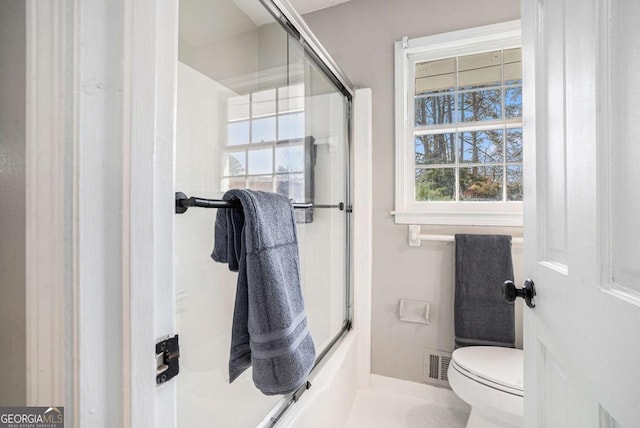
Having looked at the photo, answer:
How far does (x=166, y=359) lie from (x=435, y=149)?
170 centimetres

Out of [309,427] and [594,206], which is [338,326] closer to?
[309,427]

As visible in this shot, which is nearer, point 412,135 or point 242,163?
point 242,163

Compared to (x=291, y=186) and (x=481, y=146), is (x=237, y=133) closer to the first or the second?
(x=291, y=186)

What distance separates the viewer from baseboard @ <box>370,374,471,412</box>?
5.25 feet

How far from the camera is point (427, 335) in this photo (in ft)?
5.54

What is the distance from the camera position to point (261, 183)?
120 cm

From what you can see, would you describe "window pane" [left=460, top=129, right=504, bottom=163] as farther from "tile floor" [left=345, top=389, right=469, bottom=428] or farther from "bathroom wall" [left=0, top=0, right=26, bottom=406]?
"bathroom wall" [left=0, top=0, right=26, bottom=406]

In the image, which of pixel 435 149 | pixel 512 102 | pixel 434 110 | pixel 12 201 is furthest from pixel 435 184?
pixel 12 201

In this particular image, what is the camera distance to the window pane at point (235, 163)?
Answer: 43.4 inches

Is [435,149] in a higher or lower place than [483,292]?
higher

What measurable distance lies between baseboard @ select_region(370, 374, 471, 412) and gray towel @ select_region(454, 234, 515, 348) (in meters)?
0.31

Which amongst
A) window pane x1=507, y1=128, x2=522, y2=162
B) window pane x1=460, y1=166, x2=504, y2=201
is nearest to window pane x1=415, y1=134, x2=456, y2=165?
window pane x1=460, y1=166, x2=504, y2=201

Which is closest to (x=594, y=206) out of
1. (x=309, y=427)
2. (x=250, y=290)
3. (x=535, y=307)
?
(x=535, y=307)

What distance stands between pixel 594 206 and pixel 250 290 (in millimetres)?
682
